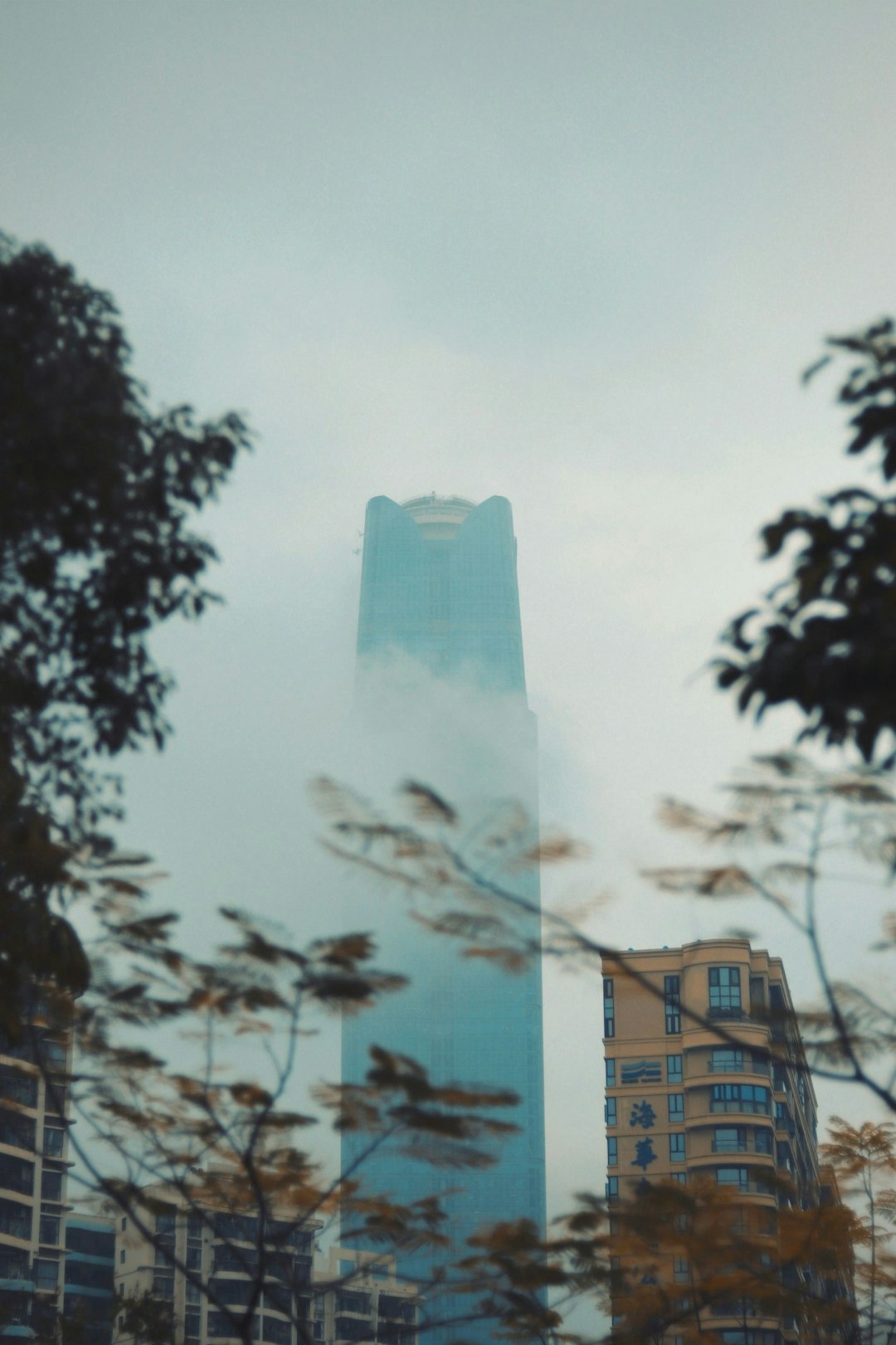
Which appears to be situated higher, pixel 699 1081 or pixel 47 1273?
pixel 699 1081

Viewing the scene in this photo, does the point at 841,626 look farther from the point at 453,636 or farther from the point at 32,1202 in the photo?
the point at 453,636

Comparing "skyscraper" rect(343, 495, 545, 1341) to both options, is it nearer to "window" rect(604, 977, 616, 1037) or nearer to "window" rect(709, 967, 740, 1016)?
"window" rect(604, 977, 616, 1037)

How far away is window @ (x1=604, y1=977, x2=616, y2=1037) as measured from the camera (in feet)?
212

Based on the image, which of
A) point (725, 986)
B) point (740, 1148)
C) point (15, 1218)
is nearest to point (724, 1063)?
point (725, 986)

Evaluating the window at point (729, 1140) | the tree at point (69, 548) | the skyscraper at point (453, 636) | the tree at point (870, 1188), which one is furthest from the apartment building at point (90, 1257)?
the skyscraper at point (453, 636)

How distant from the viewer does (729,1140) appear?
189 ft

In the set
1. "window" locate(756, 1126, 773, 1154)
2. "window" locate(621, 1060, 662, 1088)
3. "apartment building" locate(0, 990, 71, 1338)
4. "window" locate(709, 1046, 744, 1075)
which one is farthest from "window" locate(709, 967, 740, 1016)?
"apartment building" locate(0, 990, 71, 1338)

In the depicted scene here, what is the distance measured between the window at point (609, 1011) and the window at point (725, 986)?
555cm

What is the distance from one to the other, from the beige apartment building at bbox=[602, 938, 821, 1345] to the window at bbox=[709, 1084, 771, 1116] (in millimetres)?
30

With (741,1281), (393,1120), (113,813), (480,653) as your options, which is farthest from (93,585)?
(480,653)

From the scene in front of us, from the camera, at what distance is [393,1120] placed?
1104 cm

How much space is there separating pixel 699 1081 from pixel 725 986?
11.7 feet

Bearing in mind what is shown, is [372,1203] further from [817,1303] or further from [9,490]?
[9,490]

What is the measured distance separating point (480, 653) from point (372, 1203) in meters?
146
